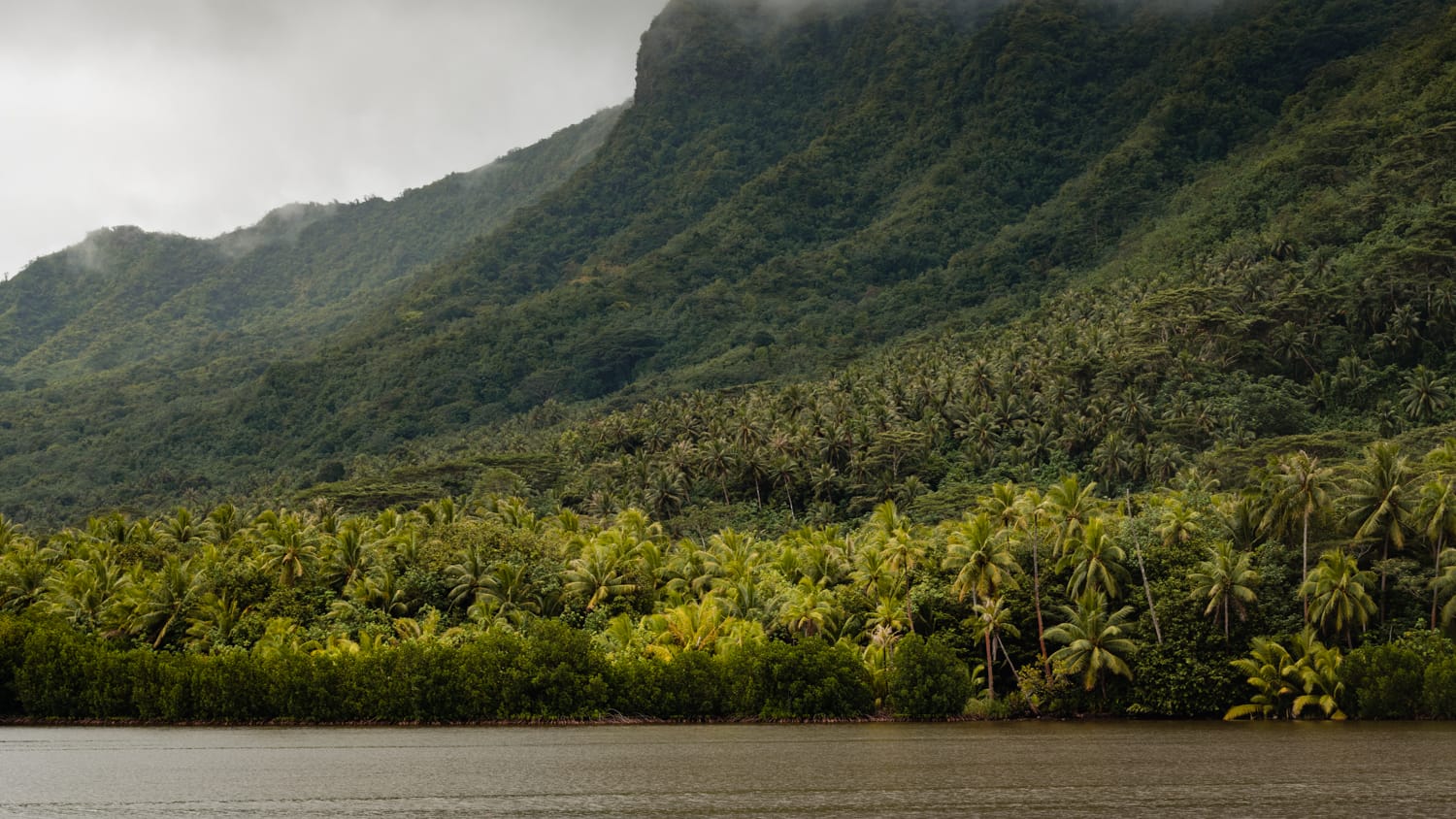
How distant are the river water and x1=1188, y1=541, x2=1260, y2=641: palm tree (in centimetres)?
892

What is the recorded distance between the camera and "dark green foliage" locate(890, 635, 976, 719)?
7750cm

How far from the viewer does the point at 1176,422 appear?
16525 cm

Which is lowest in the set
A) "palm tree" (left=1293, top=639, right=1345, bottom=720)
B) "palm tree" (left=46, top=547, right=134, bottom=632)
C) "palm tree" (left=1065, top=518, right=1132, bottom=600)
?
"palm tree" (left=1293, top=639, right=1345, bottom=720)

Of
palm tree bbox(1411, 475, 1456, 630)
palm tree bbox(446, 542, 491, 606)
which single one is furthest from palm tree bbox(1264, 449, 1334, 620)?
palm tree bbox(446, 542, 491, 606)

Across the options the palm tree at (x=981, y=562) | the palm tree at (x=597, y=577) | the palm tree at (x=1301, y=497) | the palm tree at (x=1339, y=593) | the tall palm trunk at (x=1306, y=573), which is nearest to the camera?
the palm tree at (x=1339, y=593)

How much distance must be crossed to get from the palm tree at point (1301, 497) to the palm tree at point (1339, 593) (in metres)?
1.07

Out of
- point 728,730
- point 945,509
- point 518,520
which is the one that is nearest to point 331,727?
point 728,730

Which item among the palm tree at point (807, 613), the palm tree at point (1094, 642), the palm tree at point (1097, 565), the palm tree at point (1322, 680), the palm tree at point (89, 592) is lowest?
the palm tree at point (1322, 680)

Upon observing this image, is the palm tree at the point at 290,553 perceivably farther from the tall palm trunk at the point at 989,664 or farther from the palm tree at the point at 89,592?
the tall palm trunk at the point at 989,664

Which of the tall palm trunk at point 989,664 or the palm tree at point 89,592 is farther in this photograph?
the palm tree at point 89,592

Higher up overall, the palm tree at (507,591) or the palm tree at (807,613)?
the palm tree at (507,591)

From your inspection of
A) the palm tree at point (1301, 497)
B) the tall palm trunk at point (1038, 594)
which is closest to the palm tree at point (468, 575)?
the tall palm trunk at point (1038, 594)

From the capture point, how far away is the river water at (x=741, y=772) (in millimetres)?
40281

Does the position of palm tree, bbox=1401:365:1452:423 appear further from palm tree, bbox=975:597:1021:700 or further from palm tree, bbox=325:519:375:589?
palm tree, bbox=325:519:375:589
